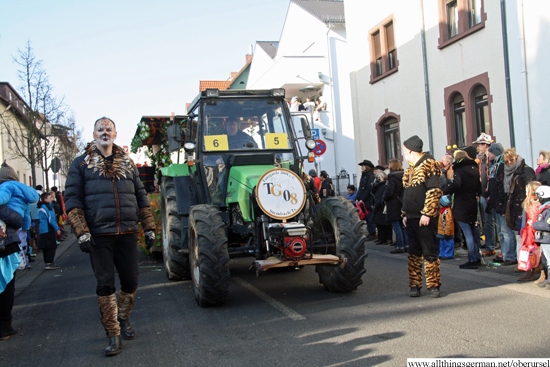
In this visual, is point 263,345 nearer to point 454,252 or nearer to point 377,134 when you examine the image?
point 454,252

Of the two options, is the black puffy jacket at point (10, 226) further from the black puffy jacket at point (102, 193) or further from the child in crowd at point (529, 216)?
the child in crowd at point (529, 216)

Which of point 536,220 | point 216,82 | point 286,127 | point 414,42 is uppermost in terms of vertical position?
point 216,82

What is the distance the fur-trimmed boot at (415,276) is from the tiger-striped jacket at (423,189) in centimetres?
56

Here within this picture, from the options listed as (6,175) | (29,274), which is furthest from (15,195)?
(29,274)

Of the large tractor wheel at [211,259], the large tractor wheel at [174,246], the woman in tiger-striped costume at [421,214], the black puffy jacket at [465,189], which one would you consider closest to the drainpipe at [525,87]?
the black puffy jacket at [465,189]

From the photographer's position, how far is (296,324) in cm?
542

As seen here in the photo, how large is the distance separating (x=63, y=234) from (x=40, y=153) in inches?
156

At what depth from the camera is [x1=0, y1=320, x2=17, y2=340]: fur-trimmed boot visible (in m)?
5.66

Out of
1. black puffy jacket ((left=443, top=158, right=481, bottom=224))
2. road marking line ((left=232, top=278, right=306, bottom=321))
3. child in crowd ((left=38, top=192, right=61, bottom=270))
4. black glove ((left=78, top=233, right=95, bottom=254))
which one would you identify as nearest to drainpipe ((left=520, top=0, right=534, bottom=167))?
black puffy jacket ((left=443, top=158, right=481, bottom=224))

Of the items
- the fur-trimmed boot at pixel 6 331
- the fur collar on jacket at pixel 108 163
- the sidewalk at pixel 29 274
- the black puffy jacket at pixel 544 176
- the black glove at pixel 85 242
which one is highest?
the fur collar on jacket at pixel 108 163

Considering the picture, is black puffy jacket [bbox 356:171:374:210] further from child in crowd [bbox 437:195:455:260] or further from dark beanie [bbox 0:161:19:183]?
dark beanie [bbox 0:161:19:183]

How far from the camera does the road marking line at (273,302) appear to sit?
227 inches

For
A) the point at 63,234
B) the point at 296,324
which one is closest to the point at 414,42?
the point at 296,324

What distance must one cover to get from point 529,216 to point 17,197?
656cm
